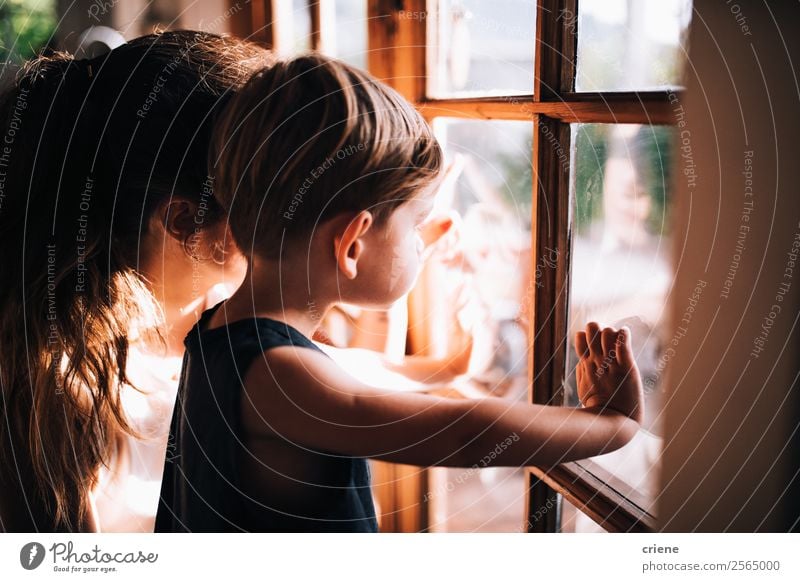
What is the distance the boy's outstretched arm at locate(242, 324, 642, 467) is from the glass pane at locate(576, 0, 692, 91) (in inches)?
6.3

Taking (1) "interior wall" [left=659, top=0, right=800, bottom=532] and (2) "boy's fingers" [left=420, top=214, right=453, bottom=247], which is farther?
(2) "boy's fingers" [left=420, top=214, right=453, bottom=247]

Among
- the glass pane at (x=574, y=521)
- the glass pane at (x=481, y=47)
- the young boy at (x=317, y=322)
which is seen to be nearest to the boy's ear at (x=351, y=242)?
the young boy at (x=317, y=322)

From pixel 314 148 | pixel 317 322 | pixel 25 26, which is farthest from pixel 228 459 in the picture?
pixel 25 26

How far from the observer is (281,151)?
1.48 ft

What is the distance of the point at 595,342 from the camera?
476mm

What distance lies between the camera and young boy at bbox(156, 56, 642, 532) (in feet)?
1.46

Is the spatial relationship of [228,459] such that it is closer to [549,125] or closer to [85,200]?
[85,200]

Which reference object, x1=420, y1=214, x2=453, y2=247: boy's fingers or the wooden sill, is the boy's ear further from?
the wooden sill

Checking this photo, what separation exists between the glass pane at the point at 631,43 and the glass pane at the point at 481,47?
3 cm

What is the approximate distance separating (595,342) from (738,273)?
0.32 feet

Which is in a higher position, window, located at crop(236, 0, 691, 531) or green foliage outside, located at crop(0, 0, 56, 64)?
green foliage outside, located at crop(0, 0, 56, 64)

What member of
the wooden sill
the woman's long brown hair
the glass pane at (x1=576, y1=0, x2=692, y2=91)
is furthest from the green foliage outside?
the wooden sill
